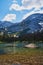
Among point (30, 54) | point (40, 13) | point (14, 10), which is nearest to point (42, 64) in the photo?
point (30, 54)

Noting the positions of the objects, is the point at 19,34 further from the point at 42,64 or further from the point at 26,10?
the point at 42,64

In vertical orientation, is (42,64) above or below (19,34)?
below

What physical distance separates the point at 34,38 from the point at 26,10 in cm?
48

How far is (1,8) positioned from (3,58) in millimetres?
817

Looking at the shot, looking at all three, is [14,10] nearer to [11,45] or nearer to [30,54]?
[11,45]

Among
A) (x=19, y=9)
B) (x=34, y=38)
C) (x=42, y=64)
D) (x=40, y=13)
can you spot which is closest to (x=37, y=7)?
(x=40, y=13)

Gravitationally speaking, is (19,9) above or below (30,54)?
above

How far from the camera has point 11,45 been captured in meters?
2.39

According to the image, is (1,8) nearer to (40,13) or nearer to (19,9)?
(19,9)

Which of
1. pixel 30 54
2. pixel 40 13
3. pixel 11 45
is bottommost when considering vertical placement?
pixel 30 54

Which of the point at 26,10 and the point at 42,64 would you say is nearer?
the point at 42,64

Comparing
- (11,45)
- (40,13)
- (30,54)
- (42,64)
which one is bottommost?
(42,64)

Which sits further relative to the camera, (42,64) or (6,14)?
(6,14)

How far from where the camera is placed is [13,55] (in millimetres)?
2326
